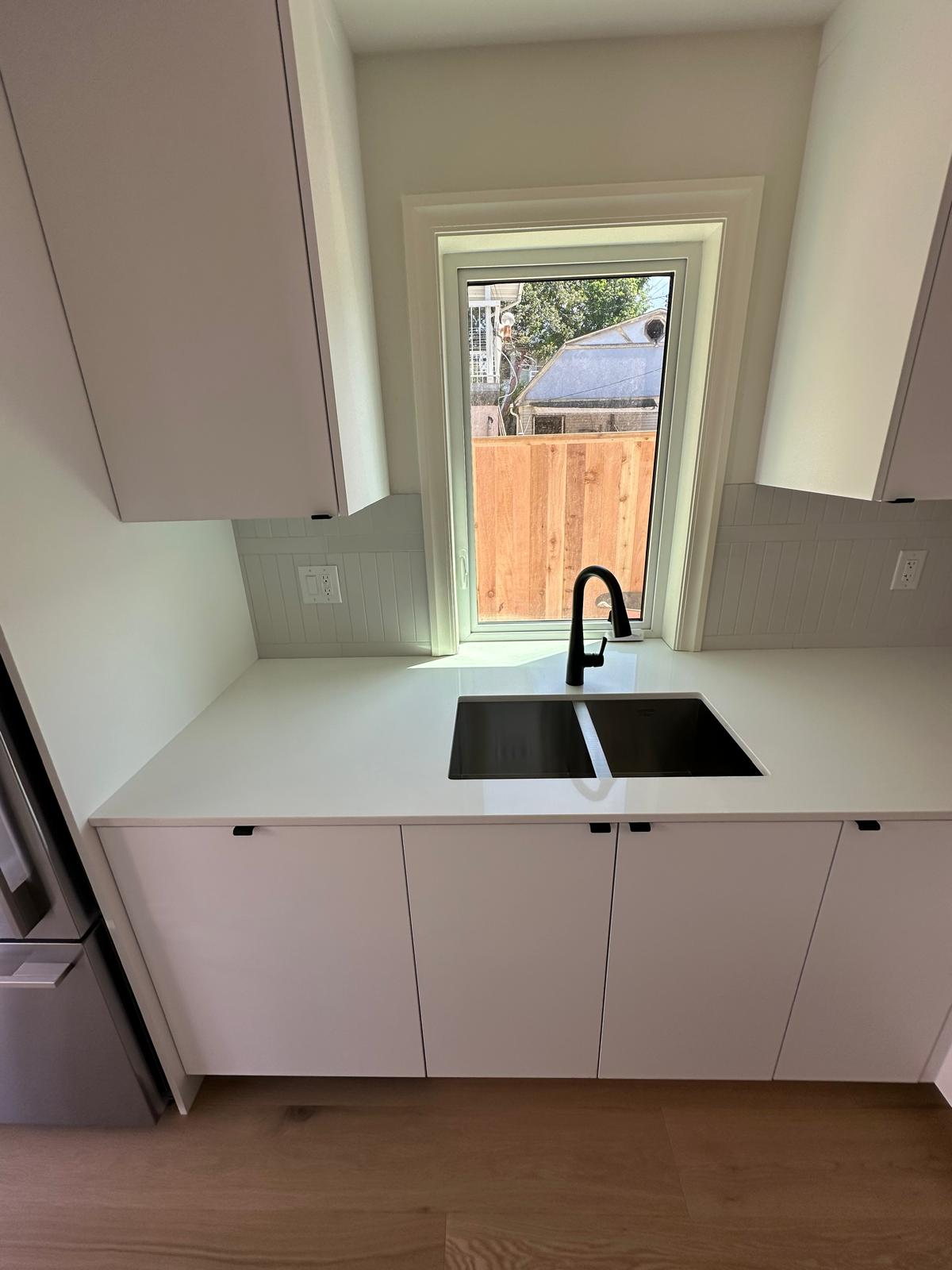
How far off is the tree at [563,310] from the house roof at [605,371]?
2 cm

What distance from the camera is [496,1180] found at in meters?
1.18

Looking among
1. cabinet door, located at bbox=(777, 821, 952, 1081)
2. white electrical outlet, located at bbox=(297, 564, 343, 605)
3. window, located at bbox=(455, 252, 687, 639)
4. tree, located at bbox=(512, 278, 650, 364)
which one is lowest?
cabinet door, located at bbox=(777, 821, 952, 1081)

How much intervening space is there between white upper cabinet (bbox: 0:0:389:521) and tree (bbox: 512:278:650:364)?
1.62 ft

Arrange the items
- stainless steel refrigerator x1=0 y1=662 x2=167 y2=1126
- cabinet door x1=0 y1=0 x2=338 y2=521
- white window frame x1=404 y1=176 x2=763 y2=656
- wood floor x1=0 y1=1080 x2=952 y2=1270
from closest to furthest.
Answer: cabinet door x1=0 y1=0 x2=338 y2=521 → stainless steel refrigerator x1=0 y1=662 x2=167 y2=1126 → wood floor x1=0 y1=1080 x2=952 y2=1270 → white window frame x1=404 y1=176 x2=763 y2=656

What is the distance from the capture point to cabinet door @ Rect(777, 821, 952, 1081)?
1000mm

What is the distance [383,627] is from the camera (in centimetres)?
159

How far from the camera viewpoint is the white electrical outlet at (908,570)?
1.44 m

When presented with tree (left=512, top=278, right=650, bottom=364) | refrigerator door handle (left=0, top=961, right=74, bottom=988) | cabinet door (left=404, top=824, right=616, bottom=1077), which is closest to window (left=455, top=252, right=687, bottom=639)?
tree (left=512, top=278, right=650, bottom=364)

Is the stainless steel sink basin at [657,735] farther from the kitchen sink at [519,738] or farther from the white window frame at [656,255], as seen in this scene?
the white window frame at [656,255]

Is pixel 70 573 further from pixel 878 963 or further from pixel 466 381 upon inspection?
pixel 878 963

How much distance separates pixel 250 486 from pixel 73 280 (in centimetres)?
45

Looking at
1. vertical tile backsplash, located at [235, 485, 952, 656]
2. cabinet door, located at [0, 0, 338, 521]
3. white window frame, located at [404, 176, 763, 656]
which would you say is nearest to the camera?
cabinet door, located at [0, 0, 338, 521]

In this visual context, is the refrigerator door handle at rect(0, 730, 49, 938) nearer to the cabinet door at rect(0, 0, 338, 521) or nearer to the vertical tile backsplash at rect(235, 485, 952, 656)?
the cabinet door at rect(0, 0, 338, 521)

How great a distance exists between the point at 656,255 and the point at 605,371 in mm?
281
